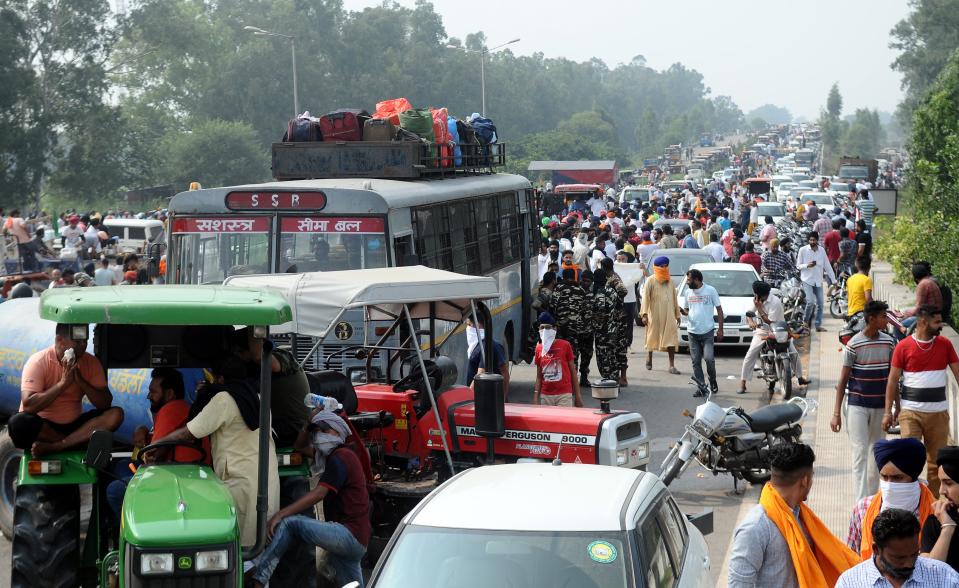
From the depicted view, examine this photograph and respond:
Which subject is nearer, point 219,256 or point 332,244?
point 332,244

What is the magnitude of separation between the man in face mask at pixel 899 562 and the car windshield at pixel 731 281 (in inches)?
627

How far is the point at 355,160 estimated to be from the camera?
50.3 feet

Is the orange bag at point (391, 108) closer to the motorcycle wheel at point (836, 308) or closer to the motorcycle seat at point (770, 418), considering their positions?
the motorcycle seat at point (770, 418)

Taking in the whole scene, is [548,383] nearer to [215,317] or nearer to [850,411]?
[850,411]

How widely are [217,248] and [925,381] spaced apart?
6782mm

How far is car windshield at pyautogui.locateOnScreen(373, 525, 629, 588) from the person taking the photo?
17.6ft

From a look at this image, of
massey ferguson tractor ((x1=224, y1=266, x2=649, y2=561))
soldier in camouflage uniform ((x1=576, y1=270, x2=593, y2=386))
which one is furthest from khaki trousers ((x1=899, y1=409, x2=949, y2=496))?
soldier in camouflage uniform ((x1=576, y1=270, x2=593, y2=386))

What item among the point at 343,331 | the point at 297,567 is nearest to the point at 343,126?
the point at 343,331

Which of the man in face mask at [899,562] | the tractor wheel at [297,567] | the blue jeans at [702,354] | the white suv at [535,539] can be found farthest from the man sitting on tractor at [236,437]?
the blue jeans at [702,354]

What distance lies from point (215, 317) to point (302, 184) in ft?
22.5

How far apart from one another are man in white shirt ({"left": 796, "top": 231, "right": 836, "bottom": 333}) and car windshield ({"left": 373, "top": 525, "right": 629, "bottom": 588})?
17.1 meters

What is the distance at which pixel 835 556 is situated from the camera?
5.89 metres

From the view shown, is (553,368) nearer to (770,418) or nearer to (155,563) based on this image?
(770,418)

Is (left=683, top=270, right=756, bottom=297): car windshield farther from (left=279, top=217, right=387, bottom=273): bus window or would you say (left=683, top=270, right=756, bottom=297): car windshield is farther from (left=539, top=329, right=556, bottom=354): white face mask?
(left=279, top=217, right=387, bottom=273): bus window
